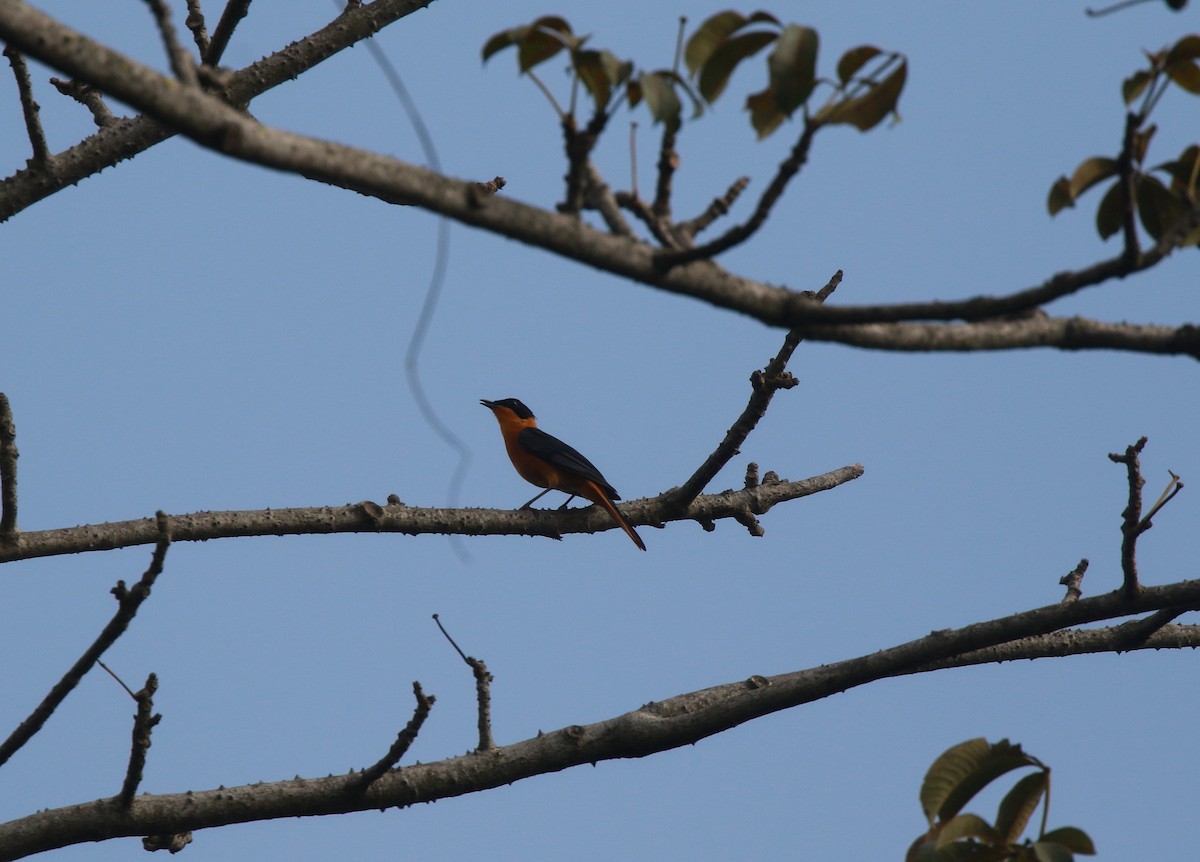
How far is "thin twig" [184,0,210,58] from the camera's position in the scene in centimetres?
552

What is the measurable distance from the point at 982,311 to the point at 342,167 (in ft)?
4.16

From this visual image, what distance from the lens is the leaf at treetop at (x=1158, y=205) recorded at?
2.64m

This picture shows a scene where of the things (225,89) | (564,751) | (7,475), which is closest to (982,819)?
(564,751)

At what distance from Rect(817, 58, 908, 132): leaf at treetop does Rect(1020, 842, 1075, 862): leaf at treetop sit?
1595 mm

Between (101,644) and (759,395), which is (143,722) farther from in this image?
(759,395)

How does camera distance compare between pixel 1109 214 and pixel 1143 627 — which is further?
pixel 1143 627

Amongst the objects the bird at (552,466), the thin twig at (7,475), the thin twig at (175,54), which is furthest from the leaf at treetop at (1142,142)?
the bird at (552,466)

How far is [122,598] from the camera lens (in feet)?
10.7

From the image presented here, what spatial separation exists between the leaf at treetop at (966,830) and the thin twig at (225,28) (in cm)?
433

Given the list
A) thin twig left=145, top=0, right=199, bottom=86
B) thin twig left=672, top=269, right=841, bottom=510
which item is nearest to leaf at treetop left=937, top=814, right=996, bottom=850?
thin twig left=145, top=0, right=199, bottom=86

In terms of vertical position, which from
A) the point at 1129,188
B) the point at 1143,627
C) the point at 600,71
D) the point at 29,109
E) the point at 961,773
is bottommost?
the point at 961,773

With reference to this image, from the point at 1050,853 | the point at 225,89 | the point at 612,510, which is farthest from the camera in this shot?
the point at 612,510

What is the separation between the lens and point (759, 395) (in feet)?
17.7

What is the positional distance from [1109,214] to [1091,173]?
0.15 m
